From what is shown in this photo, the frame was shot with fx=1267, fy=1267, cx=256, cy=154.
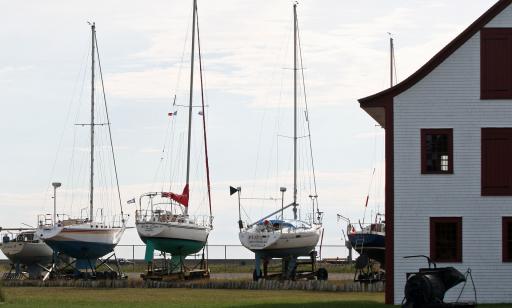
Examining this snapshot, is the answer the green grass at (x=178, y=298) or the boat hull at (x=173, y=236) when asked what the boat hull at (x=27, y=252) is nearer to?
the boat hull at (x=173, y=236)

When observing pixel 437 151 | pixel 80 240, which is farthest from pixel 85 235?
pixel 437 151

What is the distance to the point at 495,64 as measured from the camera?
45.6 metres

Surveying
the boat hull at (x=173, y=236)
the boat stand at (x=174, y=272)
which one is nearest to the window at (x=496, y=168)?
the boat stand at (x=174, y=272)

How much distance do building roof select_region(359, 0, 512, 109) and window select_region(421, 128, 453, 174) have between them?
1.78 metres

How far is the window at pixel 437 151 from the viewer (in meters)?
45.4

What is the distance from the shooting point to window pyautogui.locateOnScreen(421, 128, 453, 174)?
1788 inches

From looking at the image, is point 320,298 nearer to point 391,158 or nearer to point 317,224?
point 391,158

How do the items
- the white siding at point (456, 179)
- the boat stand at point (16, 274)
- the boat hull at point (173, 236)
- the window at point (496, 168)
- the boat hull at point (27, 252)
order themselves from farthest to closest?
1. the boat hull at point (27, 252)
2. the boat stand at point (16, 274)
3. the boat hull at point (173, 236)
4. the window at point (496, 168)
5. the white siding at point (456, 179)

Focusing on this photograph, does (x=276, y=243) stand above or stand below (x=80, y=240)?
above

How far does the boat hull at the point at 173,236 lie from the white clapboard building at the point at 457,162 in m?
23.9

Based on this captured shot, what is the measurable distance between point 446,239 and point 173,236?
2517 cm

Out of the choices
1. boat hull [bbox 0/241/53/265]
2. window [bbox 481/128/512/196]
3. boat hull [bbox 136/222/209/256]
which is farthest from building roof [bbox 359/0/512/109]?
boat hull [bbox 0/241/53/265]

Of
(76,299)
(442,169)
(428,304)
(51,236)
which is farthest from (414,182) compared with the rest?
(51,236)

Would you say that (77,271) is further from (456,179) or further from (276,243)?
(456,179)
